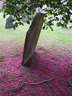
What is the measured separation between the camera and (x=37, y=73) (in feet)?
13.3

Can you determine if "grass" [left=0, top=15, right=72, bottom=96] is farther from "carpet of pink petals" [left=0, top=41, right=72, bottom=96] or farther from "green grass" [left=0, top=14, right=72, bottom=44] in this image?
"green grass" [left=0, top=14, right=72, bottom=44]

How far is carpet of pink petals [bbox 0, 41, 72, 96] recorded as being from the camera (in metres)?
3.32

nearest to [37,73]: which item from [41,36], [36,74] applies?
[36,74]

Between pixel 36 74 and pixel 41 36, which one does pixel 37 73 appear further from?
pixel 41 36

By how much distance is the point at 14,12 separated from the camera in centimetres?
340

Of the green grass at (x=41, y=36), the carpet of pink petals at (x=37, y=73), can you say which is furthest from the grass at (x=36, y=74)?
the green grass at (x=41, y=36)

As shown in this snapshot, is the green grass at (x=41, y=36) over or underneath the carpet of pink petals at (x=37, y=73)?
over

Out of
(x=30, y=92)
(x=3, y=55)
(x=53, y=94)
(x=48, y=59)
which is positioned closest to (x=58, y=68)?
(x=48, y=59)

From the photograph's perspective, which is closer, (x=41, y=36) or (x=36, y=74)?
(x=36, y=74)

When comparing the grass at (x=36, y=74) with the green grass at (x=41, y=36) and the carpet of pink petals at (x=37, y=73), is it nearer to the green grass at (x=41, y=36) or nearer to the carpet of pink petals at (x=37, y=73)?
the carpet of pink petals at (x=37, y=73)

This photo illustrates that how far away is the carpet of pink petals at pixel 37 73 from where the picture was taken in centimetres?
332

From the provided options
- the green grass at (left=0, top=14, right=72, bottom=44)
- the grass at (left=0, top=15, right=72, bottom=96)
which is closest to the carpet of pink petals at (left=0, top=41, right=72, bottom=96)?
the grass at (left=0, top=15, right=72, bottom=96)

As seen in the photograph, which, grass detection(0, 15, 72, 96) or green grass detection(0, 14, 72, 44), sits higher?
green grass detection(0, 14, 72, 44)

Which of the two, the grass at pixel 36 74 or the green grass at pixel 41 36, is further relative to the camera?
the green grass at pixel 41 36
